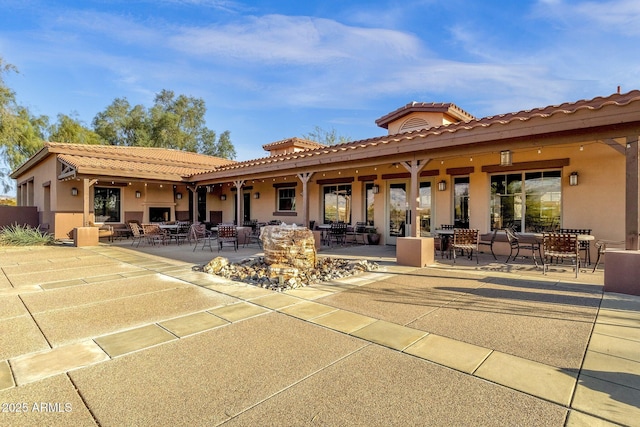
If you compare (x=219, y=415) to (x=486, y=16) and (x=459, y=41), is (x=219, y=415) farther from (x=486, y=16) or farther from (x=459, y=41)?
(x=459, y=41)

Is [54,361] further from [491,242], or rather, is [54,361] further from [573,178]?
[573,178]

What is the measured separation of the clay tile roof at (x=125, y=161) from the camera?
12312 millimetres

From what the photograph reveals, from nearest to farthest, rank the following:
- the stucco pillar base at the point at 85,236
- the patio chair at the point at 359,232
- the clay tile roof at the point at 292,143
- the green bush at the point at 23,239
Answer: the stucco pillar base at the point at 85,236 → the green bush at the point at 23,239 → the patio chair at the point at 359,232 → the clay tile roof at the point at 292,143

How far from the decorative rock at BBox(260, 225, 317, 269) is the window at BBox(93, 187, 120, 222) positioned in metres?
11.7

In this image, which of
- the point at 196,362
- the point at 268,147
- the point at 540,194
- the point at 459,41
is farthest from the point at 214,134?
the point at 196,362

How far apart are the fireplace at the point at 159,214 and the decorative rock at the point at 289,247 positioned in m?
11.5

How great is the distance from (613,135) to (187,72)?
21.1 meters

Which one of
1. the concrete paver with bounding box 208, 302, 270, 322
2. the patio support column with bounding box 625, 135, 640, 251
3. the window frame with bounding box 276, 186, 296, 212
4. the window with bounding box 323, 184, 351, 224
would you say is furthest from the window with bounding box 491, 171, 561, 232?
the window frame with bounding box 276, 186, 296, 212

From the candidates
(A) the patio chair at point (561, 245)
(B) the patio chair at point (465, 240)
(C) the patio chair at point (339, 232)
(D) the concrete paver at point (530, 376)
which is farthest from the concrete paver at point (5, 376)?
(C) the patio chair at point (339, 232)

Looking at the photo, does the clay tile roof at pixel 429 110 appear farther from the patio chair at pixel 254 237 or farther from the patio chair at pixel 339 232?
the patio chair at pixel 254 237

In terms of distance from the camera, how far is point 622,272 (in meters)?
5.07

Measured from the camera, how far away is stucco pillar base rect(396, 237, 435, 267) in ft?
24.2

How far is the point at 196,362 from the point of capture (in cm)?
289

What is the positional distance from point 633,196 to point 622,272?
126cm
